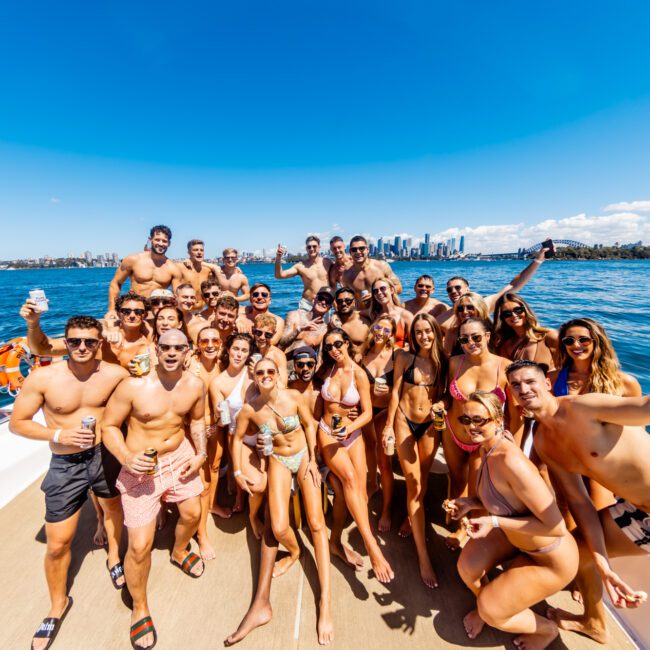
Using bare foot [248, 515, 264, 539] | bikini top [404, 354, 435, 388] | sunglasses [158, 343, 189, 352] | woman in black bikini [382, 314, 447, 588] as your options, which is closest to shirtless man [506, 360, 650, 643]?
woman in black bikini [382, 314, 447, 588]

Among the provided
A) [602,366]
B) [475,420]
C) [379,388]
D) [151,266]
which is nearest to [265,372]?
[379,388]

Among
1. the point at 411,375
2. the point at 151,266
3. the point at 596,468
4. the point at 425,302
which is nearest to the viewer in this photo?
the point at 596,468

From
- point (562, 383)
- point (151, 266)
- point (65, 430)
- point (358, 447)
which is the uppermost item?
point (151, 266)

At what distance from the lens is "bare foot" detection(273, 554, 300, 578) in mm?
3070

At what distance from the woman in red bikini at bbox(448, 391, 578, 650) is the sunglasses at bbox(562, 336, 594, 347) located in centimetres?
141

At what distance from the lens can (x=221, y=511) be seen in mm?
3850

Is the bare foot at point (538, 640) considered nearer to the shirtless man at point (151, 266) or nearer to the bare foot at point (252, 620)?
the bare foot at point (252, 620)

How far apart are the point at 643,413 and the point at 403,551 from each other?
2.66 m

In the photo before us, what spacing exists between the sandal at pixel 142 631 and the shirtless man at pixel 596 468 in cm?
346

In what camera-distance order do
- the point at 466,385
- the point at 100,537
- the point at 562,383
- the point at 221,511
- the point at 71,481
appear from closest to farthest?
the point at 71,481
the point at 562,383
the point at 466,385
the point at 100,537
the point at 221,511

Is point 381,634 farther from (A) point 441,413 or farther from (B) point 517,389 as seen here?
(B) point 517,389

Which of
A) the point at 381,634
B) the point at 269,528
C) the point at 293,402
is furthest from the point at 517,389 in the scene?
the point at 269,528

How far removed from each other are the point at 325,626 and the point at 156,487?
1.96 m

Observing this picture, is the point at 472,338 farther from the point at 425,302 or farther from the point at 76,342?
the point at 76,342
